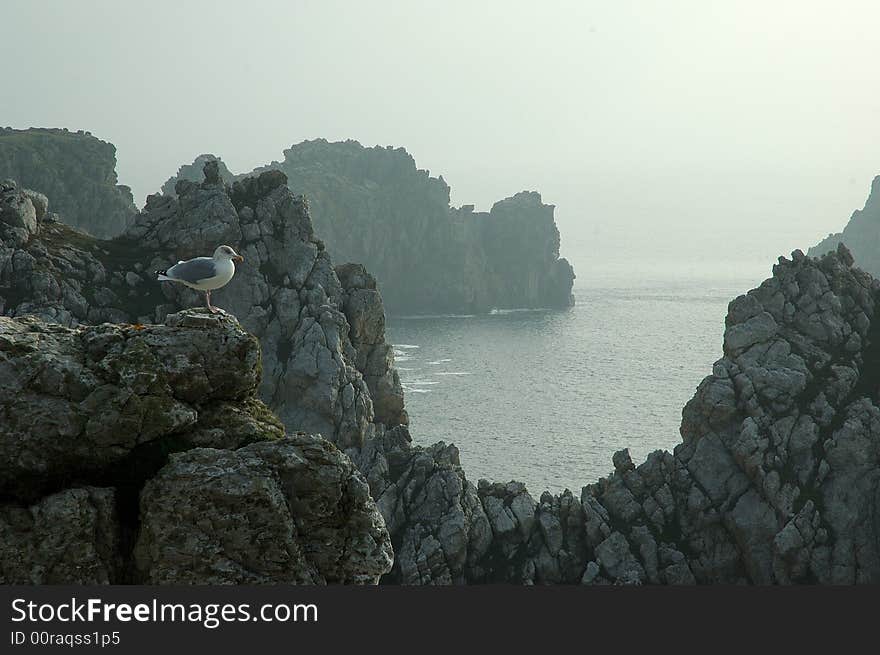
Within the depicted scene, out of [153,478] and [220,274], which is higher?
[220,274]

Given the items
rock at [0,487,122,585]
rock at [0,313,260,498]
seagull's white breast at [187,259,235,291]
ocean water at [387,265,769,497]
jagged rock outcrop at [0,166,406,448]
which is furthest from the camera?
ocean water at [387,265,769,497]

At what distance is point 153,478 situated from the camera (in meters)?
17.8

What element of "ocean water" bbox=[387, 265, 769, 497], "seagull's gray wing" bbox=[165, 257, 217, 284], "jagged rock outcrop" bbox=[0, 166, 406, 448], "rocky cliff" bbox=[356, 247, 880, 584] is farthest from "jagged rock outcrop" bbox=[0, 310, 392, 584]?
"ocean water" bbox=[387, 265, 769, 497]

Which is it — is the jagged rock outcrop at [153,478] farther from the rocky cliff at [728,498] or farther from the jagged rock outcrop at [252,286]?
the jagged rock outcrop at [252,286]

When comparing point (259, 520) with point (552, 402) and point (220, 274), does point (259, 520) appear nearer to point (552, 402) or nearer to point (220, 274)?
point (220, 274)

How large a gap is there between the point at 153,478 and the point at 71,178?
18483 centimetres

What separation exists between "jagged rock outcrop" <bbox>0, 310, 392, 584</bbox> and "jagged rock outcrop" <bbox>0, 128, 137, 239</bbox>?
169143 mm

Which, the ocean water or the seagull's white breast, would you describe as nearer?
the seagull's white breast

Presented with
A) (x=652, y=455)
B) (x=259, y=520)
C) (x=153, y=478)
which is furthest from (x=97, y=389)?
(x=652, y=455)

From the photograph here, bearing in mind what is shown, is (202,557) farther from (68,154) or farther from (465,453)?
(68,154)

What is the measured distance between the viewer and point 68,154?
190 m

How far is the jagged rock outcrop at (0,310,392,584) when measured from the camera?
1700cm

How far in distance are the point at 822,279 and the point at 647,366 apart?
94.1 meters

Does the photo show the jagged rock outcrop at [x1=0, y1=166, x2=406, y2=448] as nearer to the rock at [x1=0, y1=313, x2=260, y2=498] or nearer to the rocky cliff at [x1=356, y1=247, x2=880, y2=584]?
the rocky cliff at [x1=356, y1=247, x2=880, y2=584]
